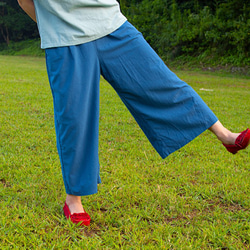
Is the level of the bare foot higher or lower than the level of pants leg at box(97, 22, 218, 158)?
lower

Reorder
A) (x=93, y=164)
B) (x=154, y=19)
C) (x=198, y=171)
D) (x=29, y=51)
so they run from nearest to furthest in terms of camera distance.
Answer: (x=93, y=164) → (x=198, y=171) → (x=154, y=19) → (x=29, y=51)

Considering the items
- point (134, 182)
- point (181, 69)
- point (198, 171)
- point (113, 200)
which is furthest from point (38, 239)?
point (181, 69)

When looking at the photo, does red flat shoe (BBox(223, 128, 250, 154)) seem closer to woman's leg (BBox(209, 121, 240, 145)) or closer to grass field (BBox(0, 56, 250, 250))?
woman's leg (BBox(209, 121, 240, 145))

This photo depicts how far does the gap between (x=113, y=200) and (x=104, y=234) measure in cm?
42

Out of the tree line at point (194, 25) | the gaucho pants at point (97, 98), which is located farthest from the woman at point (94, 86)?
the tree line at point (194, 25)

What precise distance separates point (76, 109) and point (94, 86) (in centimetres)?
18

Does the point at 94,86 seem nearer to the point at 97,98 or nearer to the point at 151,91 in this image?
the point at 97,98

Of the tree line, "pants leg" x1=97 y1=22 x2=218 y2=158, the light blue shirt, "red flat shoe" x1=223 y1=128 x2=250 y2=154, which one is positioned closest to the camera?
the light blue shirt

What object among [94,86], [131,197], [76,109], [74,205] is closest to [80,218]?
[74,205]

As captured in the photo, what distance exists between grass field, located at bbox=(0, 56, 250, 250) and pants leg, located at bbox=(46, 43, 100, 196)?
0.98ft

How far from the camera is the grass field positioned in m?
1.81

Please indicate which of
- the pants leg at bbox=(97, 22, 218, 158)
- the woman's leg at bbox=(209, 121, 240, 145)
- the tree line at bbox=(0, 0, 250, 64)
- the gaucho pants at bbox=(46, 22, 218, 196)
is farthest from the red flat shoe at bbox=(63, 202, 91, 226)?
the tree line at bbox=(0, 0, 250, 64)

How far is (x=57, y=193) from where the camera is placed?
235 centimetres

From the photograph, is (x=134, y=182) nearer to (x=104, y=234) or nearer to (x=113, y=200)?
(x=113, y=200)
